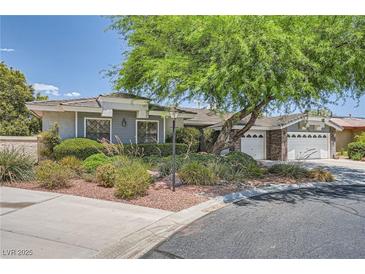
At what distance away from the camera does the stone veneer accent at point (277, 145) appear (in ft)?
72.8

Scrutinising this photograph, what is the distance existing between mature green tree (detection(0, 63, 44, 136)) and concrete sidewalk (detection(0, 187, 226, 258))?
16812 mm

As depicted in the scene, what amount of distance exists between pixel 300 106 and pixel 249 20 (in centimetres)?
525

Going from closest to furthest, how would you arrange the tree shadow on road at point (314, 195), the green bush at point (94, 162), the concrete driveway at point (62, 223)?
the concrete driveway at point (62, 223)
the tree shadow on road at point (314, 195)
the green bush at point (94, 162)

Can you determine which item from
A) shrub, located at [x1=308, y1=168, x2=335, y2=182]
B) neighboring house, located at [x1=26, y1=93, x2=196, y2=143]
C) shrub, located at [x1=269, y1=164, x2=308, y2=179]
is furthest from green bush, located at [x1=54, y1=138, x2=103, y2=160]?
shrub, located at [x1=308, y1=168, x2=335, y2=182]

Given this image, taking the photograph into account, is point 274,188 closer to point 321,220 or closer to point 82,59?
point 321,220

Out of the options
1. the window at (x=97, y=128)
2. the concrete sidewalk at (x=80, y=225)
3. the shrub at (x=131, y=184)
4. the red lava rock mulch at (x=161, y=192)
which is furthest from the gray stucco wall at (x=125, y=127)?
the concrete sidewalk at (x=80, y=225)

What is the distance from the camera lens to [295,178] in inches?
492

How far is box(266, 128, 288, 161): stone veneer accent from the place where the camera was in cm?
2219

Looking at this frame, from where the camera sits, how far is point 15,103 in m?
25.0

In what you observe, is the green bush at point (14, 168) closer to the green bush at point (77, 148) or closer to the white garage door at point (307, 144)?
the green bush at point (77, 148)

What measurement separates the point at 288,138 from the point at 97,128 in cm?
1381

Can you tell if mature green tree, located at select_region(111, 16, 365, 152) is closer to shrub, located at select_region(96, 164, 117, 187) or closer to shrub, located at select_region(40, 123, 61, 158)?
shrub, located at select_region(96, 164, 117, 187)

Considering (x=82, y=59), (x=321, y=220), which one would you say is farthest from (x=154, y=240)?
(x=82, y=59)

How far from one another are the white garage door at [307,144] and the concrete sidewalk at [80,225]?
52.8ft
